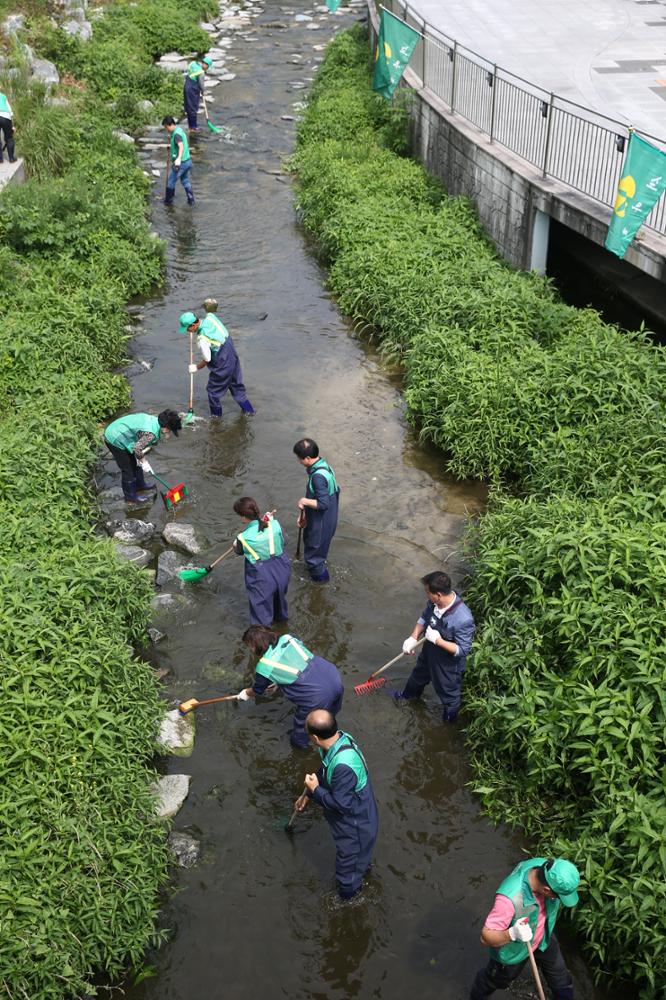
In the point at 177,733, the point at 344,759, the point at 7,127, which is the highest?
the point at 7,127

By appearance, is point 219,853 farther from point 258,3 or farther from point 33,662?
point 258,3

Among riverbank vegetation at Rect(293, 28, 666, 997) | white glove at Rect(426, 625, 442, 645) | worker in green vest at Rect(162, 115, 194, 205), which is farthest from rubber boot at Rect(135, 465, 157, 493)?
worker in green vest at Rect(162, 115, 194, 205)

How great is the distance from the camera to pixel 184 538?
10219 millimetres

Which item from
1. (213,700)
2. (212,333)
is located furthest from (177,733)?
(212,333)

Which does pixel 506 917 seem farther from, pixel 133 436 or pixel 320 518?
pixel 133 436

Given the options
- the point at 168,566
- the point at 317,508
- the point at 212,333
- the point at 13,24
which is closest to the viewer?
the point at 317,508

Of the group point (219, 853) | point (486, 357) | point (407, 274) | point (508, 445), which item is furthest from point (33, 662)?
point (407, 274)

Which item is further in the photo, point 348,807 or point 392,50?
point 392,50

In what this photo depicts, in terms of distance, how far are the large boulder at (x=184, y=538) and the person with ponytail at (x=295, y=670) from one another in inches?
123

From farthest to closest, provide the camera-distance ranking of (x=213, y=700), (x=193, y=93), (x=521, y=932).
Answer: (x=193, y=93), (x=213, y=700), (x=521, y=932)

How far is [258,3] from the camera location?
110ft

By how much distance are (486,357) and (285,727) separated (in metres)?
6.12

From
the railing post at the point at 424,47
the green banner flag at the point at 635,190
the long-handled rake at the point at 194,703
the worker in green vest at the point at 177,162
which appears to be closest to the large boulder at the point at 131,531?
the long-handled rake at the point at 194,703

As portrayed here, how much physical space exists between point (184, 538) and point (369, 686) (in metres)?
3.07
